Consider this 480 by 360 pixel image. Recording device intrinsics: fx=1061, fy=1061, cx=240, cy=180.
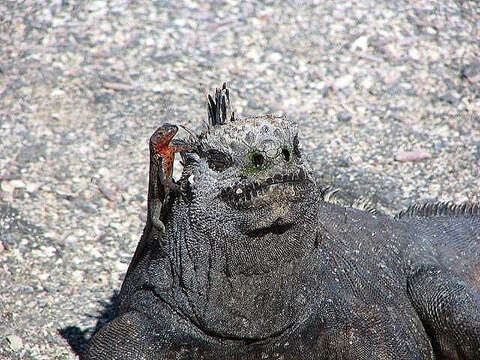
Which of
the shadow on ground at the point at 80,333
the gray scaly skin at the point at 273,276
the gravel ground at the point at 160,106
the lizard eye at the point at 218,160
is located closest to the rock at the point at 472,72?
the gravel ground at the point at 160,106

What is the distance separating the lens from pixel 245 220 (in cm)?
490

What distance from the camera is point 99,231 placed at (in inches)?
339

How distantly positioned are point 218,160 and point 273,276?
643mm

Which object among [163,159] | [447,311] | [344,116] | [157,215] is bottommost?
[344,116]

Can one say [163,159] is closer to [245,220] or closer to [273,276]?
[245,220]

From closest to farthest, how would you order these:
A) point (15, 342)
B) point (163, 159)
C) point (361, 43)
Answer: point (163, 159), point (15, 342), point (361, 43)

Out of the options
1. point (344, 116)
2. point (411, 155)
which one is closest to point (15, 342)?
point (411, 155)

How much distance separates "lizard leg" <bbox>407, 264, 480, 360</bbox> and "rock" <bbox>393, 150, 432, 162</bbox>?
3.58 m

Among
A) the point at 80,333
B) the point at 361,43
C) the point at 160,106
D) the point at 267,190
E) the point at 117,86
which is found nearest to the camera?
the point at 267,190

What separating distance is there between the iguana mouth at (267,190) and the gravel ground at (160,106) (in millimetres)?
2549

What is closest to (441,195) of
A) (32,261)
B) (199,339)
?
(32,261)

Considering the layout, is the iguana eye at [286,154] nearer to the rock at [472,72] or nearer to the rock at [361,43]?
the rock at [472,72]

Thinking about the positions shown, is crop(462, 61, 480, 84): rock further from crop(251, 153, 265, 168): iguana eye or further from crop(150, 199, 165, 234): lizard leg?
crop(251, 153, 265, 168): iguana eye

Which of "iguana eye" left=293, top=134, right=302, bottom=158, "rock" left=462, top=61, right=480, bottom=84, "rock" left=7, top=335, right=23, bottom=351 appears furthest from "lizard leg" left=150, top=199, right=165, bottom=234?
"rock" left=462, top=61, right=480, bottom=84
